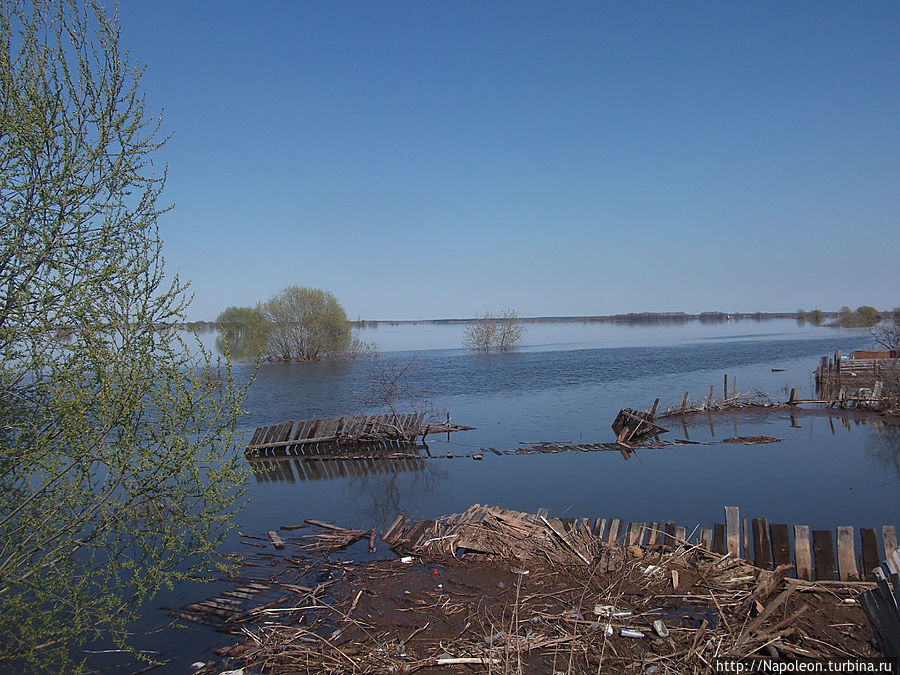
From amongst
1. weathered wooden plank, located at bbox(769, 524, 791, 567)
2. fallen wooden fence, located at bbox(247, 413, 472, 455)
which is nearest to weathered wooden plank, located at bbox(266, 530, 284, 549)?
weathered wooden plank, located at bbox(769, 524, 791, 567)

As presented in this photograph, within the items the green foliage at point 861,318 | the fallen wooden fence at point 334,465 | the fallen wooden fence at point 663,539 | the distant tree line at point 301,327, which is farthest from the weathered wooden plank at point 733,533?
the green foliage at point 861,318

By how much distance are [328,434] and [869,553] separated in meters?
17.9

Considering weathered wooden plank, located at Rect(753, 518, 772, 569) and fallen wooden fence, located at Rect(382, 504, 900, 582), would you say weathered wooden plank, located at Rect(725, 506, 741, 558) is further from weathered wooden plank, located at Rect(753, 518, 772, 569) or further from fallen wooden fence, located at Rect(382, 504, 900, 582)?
weathered wooden plank, located at Rect(753, 518, 772, 569)

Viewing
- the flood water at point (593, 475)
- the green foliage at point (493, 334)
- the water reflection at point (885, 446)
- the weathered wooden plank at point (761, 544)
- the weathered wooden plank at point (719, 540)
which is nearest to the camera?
the weathered wooden plank at point (761, 544)

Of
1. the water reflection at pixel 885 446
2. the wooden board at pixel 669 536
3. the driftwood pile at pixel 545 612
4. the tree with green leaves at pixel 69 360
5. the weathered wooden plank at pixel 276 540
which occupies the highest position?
the tree with green leaves at pixel 69 360

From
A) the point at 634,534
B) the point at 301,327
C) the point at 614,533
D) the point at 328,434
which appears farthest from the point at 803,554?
the point at 301,327

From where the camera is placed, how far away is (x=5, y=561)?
594 cm

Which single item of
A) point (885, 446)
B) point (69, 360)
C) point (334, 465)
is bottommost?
point (885, 446)

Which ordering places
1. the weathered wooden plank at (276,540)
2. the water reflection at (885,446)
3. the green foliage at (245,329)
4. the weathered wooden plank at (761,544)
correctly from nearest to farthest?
1. the weathered wooden plank at (761,544)
2. the weathered wooden plank at (276,540)
3. the water reflection at (885,446)
4. the green foliage at (245,329)

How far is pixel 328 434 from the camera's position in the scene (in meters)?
23.0

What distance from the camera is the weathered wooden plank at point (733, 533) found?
9.44 m

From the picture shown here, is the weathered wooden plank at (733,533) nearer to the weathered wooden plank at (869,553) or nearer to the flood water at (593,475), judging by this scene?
the weathered wooden plank at (869,553)

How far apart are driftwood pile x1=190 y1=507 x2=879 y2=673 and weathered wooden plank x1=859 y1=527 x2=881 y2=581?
546mm

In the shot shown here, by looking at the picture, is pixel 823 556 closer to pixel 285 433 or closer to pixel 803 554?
pixel 803 554
